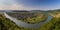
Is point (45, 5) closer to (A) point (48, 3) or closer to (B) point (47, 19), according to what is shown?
(A) point (48, 3)

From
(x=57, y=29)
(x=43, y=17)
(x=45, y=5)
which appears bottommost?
(x=57, y=29)

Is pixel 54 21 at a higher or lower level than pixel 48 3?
lower

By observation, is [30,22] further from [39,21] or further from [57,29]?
[57,29]

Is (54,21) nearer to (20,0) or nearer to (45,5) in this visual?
(45,5)

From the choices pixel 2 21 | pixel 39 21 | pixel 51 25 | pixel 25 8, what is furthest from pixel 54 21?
pixel 2 21

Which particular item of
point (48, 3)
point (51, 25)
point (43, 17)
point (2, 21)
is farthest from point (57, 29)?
point (2, 21)

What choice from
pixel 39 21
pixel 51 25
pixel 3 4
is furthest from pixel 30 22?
pixel 3 4

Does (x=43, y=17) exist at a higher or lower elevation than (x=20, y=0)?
lower
